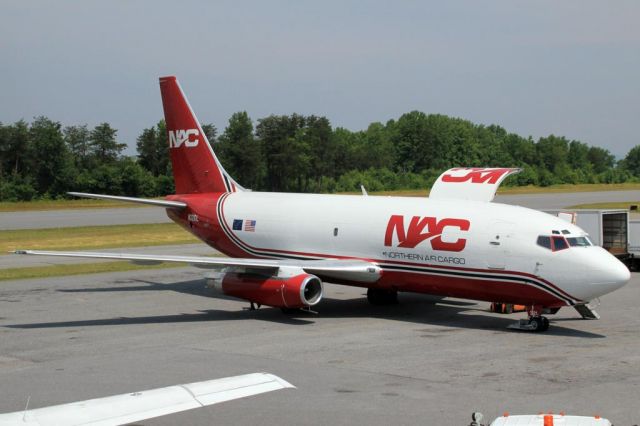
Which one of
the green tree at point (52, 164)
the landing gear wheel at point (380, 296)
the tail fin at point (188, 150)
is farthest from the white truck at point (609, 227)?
the green tree at point (52, 164)

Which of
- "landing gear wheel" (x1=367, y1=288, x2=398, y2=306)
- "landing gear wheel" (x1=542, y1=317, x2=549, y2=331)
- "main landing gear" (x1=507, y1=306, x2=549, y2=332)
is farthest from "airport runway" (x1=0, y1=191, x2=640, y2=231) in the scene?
"landing gear wheel" (x1=542, y1=317, x2=549, y2=331)

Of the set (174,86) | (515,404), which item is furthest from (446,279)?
(174,86)

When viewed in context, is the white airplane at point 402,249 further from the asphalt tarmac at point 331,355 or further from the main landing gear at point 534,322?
the asphalt tarmac at point 331,355

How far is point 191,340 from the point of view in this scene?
23.2 meters

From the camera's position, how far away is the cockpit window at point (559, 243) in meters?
23.6

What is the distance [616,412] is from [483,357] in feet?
18.5

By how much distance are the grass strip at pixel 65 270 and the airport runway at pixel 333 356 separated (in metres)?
5.33

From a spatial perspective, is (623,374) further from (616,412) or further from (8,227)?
(8,227)

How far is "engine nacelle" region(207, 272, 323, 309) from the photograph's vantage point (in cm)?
2592

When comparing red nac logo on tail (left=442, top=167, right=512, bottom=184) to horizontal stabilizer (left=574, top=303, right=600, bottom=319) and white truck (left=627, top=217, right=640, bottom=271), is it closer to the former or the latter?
horizontal stabilizer (left=574, top=303, right=600, bottom=319)

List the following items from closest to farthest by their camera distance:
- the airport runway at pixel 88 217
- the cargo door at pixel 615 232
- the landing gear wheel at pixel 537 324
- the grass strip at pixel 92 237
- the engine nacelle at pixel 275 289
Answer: the landing gear wheel at pixel 537 324 → the engine nacelle at pixel 275 289 → the cargo door at pixel 615 232 → the grass strip at pixel 92 237 → the airport runway at pixel 88 217

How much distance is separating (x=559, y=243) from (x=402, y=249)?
4.91 m

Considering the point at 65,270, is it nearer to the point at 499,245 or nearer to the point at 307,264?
the point at 307,264

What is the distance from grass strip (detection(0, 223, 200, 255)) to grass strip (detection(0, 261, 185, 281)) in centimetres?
807
